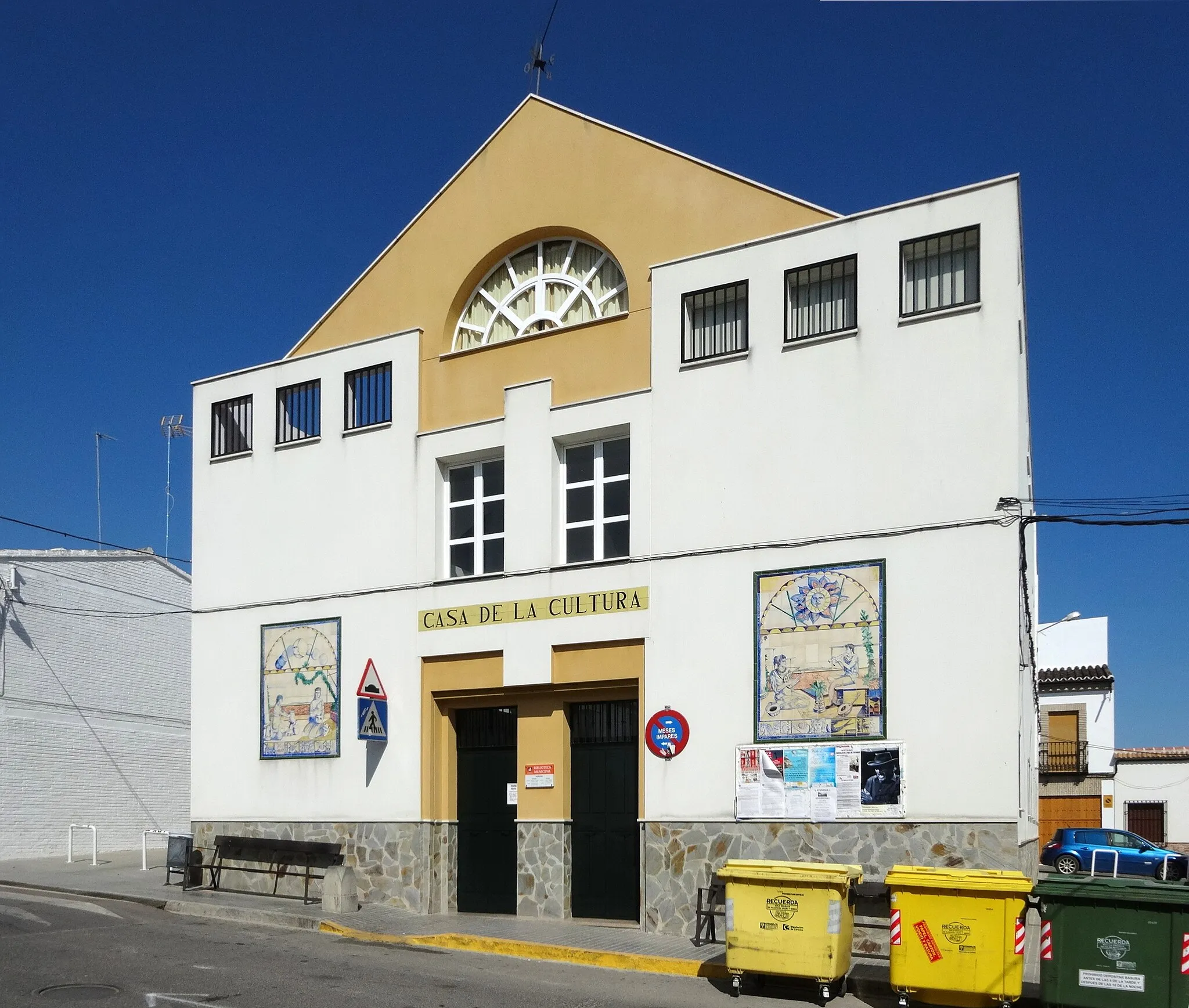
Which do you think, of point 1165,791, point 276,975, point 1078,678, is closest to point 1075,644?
point 1078,678

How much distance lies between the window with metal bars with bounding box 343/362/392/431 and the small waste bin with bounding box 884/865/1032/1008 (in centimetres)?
1087

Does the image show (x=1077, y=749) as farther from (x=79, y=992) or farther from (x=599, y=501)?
(x=79, y=992)

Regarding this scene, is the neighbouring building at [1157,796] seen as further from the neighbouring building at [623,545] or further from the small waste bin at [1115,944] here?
the small waste bin at [1115,944]

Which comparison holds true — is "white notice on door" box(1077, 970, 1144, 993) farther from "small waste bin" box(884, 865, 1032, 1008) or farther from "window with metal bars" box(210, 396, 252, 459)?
"window with metal bars" box(210, 396, 252, 459)

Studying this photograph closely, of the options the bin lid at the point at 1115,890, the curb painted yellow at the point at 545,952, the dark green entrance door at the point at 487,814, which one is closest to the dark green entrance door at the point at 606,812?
the dark green entrance door at the point at 487,814

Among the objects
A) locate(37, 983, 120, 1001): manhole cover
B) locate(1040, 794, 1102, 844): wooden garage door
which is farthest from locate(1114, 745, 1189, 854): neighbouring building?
locate(37, 983, 120, 1001): manhole cover

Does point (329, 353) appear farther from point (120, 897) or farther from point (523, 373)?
point (120, 897)

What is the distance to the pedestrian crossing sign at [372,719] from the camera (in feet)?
59.9

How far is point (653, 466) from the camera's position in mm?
17156

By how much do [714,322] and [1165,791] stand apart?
31.7 m

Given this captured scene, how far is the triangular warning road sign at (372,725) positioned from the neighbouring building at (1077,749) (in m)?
25.4

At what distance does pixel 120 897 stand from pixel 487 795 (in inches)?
237

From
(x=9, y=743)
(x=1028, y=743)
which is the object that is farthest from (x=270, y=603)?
(x=1028, y=743)

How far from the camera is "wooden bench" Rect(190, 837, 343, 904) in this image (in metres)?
18.8
